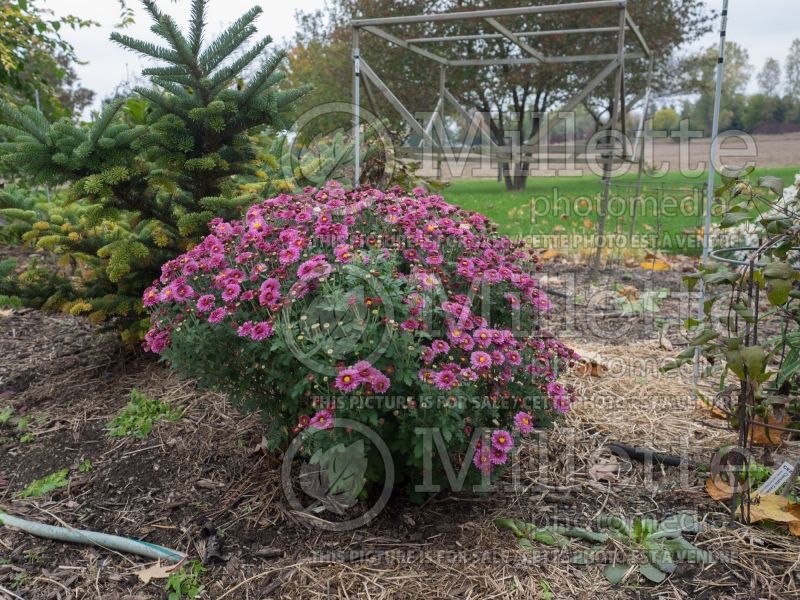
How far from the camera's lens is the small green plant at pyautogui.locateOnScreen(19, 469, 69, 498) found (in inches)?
91.7

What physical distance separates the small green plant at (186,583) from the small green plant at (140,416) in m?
0.90

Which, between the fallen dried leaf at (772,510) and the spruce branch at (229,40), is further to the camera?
the spruce branch at (229,40)

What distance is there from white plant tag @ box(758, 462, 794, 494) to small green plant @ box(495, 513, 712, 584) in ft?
0.96

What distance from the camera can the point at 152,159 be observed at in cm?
292

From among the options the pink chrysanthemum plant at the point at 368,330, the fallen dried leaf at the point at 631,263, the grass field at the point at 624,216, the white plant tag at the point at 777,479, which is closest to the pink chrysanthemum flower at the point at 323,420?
the pink chrysanthemum plant at the point at 368,330

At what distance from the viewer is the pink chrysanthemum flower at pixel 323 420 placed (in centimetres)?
164

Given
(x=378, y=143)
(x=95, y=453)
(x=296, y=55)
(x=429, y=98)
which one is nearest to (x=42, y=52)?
(x=378, y=143)

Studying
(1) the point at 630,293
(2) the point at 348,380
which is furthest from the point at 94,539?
(1) the point at 630,293

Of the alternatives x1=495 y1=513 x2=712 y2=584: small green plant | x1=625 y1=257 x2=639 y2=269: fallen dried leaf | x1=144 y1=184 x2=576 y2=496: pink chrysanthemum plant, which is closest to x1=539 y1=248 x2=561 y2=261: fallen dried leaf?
x1=625 y1=257 x2=639 y2=269: fallen dried leaf

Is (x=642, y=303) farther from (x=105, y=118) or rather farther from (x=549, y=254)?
(x=105, y=118)

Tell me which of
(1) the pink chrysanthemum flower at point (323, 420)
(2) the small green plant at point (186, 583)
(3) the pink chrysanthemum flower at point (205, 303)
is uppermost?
(3) the pink chrysanthemum flower at point (205, 303)

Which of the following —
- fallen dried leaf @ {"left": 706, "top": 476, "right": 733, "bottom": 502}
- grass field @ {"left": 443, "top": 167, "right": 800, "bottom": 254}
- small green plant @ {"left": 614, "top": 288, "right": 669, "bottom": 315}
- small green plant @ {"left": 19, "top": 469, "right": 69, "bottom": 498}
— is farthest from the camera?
grass field @ {"left": 443, "top": 167, "right": 800, "bottom": 254}

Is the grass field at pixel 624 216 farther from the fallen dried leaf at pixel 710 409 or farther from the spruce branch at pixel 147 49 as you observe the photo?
the spruce branch at pixel 147 49

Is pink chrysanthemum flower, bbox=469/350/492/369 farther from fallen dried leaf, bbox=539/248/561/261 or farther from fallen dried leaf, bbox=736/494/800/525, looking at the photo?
fallen dried leaf, bbox=539/248/561/261
